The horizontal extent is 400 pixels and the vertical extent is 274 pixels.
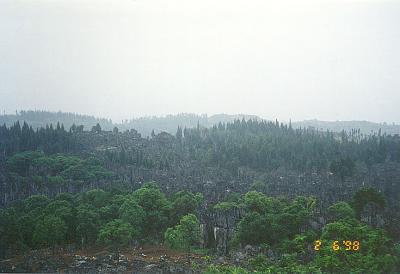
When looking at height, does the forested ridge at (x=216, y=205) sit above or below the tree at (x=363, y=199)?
below

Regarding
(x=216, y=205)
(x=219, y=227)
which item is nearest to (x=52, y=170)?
(x=216, y=205)

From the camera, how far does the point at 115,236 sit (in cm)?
1563

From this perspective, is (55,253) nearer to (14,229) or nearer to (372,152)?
(14,229)

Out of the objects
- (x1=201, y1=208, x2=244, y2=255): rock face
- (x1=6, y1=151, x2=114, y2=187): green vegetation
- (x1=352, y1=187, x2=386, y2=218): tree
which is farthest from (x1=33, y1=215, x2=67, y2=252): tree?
(x1=6, y1=151, x2=114, y2=187): green vegetation

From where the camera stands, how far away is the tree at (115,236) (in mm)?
15688

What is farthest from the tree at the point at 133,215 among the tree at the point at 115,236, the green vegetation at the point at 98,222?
the tree at the point at 115,236

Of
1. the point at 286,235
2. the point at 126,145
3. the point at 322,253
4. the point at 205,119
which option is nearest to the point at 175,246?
the point at 286,235

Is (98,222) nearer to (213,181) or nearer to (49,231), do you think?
(49,231)

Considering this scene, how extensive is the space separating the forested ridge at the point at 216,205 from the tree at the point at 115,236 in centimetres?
4

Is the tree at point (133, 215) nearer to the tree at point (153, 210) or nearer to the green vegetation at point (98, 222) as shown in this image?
the green vegetation at point (98, 222)

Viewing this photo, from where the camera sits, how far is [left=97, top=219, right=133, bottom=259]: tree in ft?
51.5

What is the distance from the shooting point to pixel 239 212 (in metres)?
21.9

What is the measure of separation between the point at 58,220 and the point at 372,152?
34.9m
